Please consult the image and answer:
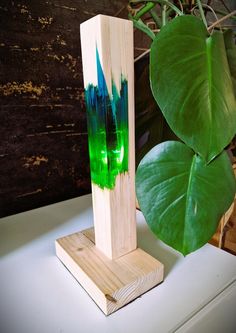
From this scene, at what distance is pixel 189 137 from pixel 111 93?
0.16 meters

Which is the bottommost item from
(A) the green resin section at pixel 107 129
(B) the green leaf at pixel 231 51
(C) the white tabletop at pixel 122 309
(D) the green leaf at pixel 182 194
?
(C) the white tabletop at pixel 122 309

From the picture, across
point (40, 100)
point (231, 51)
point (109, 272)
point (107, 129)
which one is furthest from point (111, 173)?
point (40, 100)

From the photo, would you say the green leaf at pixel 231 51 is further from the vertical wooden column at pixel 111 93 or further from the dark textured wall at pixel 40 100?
the dark textured wall at pixel 40 100

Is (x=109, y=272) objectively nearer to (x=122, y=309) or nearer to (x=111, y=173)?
(x=122, y=309)

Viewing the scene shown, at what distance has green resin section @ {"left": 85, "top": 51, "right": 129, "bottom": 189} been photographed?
41 centimetres

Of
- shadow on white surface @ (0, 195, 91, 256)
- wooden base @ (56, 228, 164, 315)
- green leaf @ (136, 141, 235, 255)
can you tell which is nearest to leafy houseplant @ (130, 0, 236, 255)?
green leaf @ (136, 141, 235, 255)

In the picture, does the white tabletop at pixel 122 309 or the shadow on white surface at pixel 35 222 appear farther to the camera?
the shadow on white surface at pixel 35 222

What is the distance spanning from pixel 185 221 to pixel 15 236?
1.64ft

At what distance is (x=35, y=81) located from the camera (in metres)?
0.75

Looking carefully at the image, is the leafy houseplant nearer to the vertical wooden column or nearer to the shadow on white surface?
the vertical wooden column

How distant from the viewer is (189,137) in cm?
35

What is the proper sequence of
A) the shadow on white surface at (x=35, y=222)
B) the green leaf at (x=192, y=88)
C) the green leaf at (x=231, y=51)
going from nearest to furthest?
the green leaf at (x=192, y=88)
the green leaf at (x=231, y=51)
the shadow on white surface at (x=35, y=222)

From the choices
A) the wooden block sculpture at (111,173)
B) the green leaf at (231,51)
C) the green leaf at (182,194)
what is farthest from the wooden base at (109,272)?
the green leaf at (231,51)

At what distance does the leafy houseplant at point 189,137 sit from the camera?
35 centimetres
